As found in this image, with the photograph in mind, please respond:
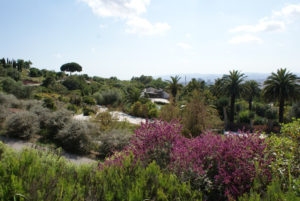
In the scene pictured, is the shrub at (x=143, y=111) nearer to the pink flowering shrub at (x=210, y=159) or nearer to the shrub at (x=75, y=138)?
the shrub at (x=75, y=138)

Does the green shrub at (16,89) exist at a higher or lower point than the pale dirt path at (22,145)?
higher

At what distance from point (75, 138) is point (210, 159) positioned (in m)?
6.61

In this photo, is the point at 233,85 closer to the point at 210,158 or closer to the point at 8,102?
the point at 8,102

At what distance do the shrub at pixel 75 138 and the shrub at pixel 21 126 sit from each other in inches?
46.3

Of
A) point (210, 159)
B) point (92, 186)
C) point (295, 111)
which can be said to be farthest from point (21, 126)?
point (295, 111)

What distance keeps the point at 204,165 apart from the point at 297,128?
6.02ft

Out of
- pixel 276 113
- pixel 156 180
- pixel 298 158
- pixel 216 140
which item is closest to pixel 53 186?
pixel 156 180

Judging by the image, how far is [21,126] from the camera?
→ 8656 mm

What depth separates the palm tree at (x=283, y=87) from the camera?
2573cm

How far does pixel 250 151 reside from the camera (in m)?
2.96

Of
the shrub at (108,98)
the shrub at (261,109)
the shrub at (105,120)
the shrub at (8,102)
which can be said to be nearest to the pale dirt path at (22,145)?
the shrub at (105,120)

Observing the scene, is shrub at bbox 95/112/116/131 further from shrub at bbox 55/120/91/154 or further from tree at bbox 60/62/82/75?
tree at bbox 60/62/82/75

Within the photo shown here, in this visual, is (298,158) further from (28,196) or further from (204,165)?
(28,196)

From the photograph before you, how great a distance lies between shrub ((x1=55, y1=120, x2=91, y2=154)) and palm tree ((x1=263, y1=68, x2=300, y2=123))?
83.4ft
